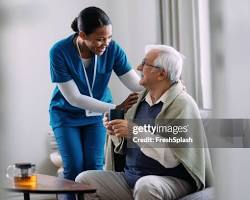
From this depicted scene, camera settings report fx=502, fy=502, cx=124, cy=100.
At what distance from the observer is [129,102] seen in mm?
1438

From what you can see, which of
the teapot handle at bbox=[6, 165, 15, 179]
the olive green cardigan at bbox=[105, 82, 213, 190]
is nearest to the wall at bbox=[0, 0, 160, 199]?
the teapot handle at bbox=[6, 165, 15, 179]

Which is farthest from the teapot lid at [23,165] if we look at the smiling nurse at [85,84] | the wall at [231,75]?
the wall at [231,75]

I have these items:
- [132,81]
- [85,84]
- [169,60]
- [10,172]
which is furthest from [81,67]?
[10,172]

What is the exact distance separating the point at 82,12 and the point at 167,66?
282 millimetres

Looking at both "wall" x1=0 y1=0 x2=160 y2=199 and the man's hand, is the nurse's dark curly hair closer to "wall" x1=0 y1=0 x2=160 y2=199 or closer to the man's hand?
"wall" x1=0 y1=0 x2=160 y2=199

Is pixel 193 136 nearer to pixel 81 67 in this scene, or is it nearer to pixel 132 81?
pixel 132 81

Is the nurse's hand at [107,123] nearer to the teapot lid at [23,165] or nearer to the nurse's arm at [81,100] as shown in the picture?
the nurse's arm at [81,100]

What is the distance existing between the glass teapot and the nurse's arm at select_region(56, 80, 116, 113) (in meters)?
0.22

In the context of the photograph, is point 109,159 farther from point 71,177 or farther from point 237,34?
point 237,34

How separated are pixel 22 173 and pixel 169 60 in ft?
1.69

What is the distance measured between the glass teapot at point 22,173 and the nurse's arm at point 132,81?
35 centimetres

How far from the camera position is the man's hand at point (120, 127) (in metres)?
1.42

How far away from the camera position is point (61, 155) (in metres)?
1.49

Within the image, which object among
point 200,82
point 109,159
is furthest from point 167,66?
point 109,159
